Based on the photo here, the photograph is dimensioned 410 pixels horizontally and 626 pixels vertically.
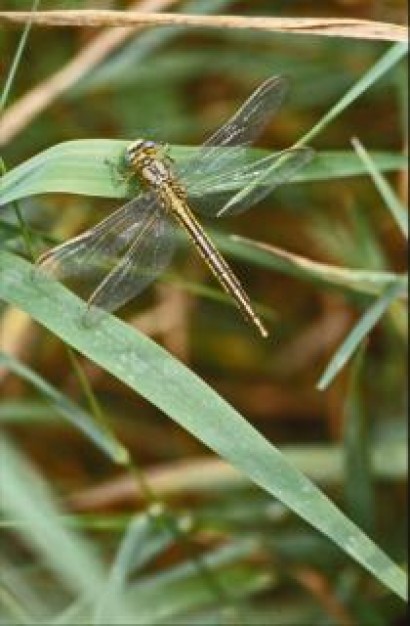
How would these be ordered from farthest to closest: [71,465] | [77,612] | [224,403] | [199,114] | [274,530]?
1. [199,114]
2. [71,465]
3. [274,530]
4. [77,612]
5. [224,403]

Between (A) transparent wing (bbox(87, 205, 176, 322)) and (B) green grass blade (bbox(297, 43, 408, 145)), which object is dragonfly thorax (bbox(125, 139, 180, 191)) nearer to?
(A) transparent wing (bbox(87, 205, 176, 322))

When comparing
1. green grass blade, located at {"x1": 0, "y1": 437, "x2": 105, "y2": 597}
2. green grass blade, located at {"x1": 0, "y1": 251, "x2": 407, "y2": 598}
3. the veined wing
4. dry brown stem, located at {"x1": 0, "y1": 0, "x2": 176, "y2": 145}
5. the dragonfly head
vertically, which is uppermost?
dry brown stem, located at {"x1": 0, "y1": 0, "x2": 176, "y2": 145}

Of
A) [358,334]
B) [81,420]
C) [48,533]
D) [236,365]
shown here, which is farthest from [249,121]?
[236,365]

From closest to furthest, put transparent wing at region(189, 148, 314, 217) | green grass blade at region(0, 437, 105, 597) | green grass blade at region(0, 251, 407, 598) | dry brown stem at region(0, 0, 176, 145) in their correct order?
green grass blade at region(0, 437, 105, 597), green grass blade at region(0, 251, 407, 598), transparent wing at region(189, 148, 314, 217), dry brown stem at region(0, 0, 176, 145)

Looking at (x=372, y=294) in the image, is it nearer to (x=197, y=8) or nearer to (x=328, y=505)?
(x=328, y=505)

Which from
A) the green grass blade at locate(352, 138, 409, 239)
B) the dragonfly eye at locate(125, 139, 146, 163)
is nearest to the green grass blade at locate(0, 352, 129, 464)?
the dragonfly eye at locate(125, 139, 146, 163)

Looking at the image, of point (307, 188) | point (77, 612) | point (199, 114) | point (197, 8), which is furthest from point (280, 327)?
point (77, 612)
